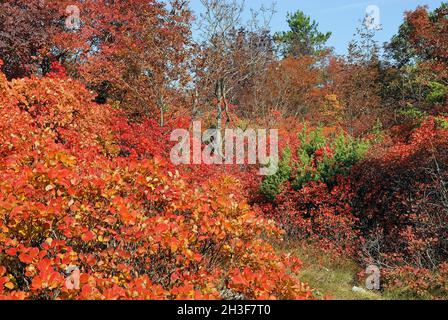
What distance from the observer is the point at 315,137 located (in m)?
12.7

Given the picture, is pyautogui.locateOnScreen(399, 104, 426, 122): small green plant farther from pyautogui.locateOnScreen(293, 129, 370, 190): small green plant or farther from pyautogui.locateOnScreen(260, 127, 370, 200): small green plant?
pyautogui.locateOnScreen(293, 129, 370, 190): small green plant

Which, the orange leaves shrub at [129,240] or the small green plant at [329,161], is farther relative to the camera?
the small green plant at [329,161]

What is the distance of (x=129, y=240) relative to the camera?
12.4 feet

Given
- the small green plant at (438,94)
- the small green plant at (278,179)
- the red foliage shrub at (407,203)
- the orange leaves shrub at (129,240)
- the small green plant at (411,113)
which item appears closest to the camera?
the orange leaves shrub at (129,240)

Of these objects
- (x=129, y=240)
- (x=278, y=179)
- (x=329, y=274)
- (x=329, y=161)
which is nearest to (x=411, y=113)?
(x=329, y=161)

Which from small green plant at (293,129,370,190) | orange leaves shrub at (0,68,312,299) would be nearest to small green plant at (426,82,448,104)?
small green plant at (293,129,370,190)

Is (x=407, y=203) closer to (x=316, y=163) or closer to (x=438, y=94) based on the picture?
(x=316, y=163)

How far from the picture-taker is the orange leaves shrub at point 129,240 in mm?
3473

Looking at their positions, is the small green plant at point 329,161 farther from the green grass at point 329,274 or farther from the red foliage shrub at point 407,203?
the green grass at point 329,274

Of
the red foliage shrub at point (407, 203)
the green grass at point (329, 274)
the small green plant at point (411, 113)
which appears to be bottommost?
the green grass at point (329, 274)

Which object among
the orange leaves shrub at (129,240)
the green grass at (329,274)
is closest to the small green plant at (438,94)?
the green grass at (329,274)

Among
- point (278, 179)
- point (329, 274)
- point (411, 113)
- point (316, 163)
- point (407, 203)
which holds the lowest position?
point (329, 274)
